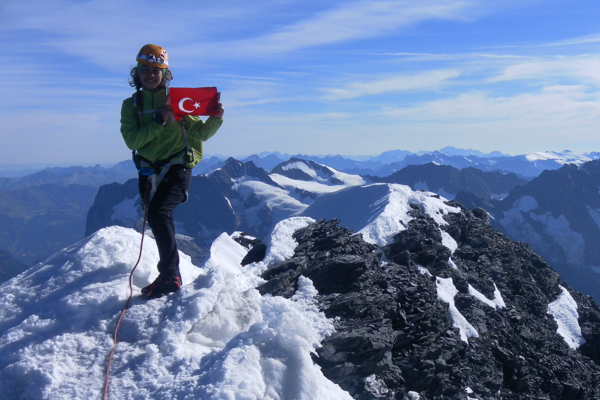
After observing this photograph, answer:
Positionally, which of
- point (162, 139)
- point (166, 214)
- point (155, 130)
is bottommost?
point (166, 214)

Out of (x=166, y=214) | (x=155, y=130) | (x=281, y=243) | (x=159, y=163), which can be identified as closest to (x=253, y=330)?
(x=166, y=214)

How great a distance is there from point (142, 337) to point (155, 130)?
137 inches

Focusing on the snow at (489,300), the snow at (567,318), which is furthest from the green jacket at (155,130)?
the snow at (567,318)

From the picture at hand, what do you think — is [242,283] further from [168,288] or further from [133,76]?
[133,76]

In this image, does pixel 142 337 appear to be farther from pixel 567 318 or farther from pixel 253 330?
pixel 567 318

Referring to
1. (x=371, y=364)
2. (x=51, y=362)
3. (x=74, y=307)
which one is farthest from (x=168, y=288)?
(x=371, y=364)

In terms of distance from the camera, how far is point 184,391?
5.17 m

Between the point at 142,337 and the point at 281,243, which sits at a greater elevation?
the point at 142,337

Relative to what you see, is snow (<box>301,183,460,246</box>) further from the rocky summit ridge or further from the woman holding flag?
the woman holding flag

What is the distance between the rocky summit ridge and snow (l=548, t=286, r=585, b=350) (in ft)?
0.36

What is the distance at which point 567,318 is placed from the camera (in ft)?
105

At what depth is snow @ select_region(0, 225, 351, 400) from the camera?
5.32m

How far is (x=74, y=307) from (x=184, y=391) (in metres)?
2.73

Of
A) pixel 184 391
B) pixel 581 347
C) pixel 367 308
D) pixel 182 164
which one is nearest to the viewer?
pixel 184 391
